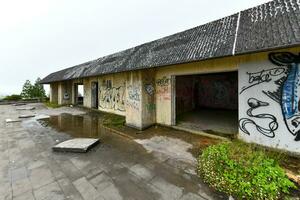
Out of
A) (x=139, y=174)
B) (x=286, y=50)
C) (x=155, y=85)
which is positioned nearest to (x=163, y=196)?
(x=139, y=174)

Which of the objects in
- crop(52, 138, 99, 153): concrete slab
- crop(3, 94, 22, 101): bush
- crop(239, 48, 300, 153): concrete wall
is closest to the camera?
crop(239, 48, 300, 153): concrete wall

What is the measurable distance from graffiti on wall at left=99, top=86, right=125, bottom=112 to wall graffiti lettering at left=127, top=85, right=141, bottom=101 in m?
2.73

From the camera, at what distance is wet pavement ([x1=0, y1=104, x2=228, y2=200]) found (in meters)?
3.03

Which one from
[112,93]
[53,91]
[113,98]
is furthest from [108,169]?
[53,91]

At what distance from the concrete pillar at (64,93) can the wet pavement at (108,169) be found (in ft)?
40.4

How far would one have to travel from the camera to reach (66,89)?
715 inches

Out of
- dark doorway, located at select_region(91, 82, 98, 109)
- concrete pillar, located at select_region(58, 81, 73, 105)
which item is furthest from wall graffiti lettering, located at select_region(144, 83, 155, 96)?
concrete pillar, located at select_region(58, 81, 73, 105)

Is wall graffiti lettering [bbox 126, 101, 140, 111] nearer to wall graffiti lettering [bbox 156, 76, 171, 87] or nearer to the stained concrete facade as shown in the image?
the stained concrete facade

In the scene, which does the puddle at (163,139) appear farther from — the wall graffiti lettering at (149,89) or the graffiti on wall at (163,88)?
the wall graffiti lettering at (149,89)

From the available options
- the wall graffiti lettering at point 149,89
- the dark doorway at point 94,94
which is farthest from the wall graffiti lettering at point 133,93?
the dark doorway at point 94,94

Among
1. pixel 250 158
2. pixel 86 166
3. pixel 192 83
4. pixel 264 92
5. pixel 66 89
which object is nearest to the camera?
pixel 250 158

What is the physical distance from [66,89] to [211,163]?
60.5ft

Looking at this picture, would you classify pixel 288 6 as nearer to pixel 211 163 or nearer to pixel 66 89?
pixel 211 163

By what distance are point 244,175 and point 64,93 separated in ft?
62.2
